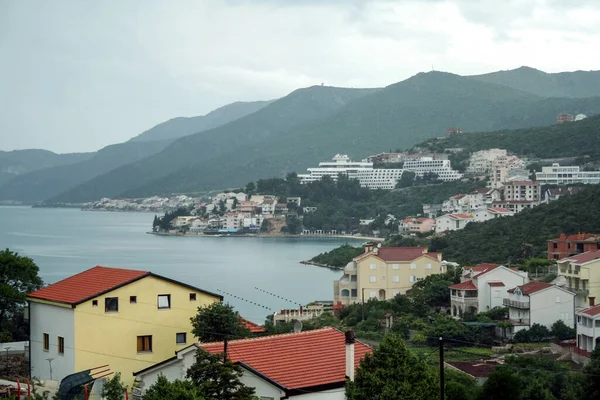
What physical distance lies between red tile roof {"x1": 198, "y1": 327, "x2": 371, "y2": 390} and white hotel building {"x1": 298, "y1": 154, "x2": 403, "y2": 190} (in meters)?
75.7

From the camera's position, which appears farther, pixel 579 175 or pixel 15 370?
pixel 579 175

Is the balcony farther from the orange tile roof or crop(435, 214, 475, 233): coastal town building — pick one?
crop(435, 214, 475, 233): coastal town building

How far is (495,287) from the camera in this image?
19.9 meters

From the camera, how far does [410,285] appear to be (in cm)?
2438

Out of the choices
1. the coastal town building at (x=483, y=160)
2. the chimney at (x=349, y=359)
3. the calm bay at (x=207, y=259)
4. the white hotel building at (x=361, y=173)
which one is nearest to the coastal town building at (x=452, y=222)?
the calm bay at (x=207, y=259)

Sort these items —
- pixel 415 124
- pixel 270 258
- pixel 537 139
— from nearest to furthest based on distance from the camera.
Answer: pixel 270 258 < pixel 537 139 < pixel 415 124

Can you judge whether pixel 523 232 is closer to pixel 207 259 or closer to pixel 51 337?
pixel 207 259

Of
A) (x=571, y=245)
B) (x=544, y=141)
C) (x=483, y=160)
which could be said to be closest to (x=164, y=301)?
(x=571, y=245)

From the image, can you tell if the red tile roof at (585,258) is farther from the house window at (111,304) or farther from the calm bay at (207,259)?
the house window at (111,304)

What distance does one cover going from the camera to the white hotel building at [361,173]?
85375mm

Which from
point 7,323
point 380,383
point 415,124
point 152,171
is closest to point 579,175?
point 7,323

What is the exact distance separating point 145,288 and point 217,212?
77.5m

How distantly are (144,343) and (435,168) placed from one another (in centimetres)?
7125

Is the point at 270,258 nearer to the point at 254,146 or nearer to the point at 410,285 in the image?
the point at 410,285
